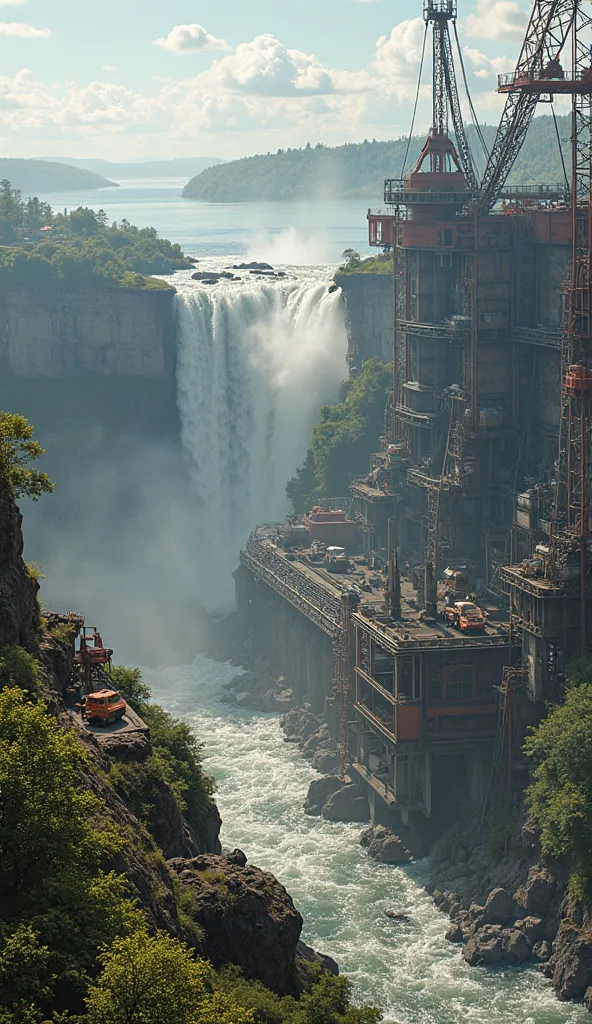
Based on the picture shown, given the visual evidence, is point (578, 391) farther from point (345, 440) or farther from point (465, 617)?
point (345, 440)

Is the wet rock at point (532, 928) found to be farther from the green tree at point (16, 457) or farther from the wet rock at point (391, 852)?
the green tree at point (16, 457)

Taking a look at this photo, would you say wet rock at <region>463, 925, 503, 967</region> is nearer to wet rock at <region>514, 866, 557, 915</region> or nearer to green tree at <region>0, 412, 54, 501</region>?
wet rock at <region>514, 866, 557, 915</region>

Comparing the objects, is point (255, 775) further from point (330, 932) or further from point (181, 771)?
point (181, 771)

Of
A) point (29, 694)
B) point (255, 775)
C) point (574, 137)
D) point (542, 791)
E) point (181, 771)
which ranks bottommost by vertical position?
point (255, 775)

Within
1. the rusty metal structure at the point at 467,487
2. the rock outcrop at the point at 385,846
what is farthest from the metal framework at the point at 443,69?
the rock outcrop at the point at 385,846

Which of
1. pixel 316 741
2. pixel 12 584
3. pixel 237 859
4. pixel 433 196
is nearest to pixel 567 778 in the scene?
pixel 237 859

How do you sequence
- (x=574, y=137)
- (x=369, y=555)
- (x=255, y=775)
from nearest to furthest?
(x=574, y=137)
(x=255, y=775)
(x=369, y=555)

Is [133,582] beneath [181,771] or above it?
beneath

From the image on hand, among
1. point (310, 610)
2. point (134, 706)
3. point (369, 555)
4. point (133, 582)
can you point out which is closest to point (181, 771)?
point (134, 706)
